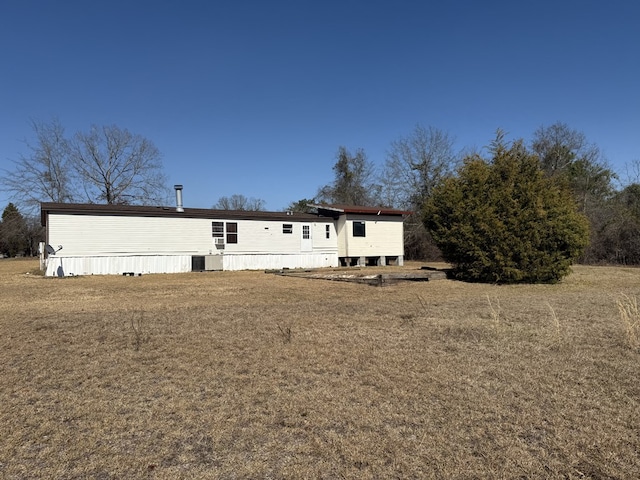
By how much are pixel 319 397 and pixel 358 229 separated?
20.0 m

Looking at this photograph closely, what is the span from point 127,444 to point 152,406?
24.9 inches

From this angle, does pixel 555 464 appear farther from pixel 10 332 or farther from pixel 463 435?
pixel 10 332

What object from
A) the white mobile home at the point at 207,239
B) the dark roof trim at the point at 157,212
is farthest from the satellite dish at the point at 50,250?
the dark roof trim at the point at 157,212

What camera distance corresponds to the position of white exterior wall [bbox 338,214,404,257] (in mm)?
23031

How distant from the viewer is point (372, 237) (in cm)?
2373

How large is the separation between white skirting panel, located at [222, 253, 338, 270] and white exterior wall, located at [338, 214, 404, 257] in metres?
0.99

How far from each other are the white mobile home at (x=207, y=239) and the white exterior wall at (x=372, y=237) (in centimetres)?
5

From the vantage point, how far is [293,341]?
5.43 meters

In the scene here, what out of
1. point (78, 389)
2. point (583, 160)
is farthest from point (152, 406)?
point (583, 160)

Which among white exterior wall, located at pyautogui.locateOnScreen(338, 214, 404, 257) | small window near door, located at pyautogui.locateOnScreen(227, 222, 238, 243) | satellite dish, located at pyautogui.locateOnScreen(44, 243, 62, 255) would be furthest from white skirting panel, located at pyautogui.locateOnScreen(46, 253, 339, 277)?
white exterior wall, located at pyautogui.locateOnScreen(338, 214, 404, 257)

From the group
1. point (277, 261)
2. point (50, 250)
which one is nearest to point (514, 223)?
point (277, 261)

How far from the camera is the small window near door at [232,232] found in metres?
20.5

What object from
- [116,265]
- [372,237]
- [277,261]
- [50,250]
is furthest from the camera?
Result: [372,237]

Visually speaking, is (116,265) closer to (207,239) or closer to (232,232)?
(207,239)
